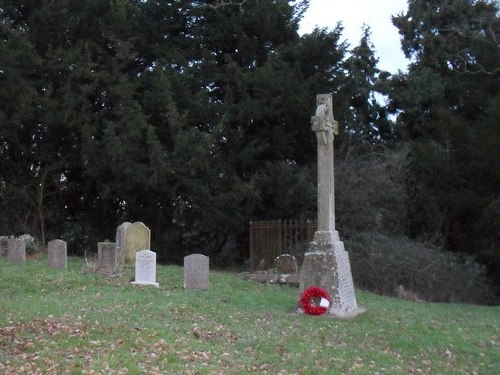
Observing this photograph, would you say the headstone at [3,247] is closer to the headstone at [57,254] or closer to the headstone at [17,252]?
the headstone at [17,252]

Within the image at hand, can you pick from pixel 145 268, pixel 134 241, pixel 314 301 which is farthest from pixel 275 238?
pixel 314 301

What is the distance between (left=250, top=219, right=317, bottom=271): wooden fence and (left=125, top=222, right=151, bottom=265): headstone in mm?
3685

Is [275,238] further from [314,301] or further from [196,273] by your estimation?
[314,301]

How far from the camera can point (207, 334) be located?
981 centimetres

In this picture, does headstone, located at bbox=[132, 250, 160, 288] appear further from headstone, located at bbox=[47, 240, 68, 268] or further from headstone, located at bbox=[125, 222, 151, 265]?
headstone, located at bbox=[125, 222, 151, 265]

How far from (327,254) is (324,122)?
2797 mm

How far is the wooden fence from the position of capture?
64.3 ft

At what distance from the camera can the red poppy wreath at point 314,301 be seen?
12.8 meters

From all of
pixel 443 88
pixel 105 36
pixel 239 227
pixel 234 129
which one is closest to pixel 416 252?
pixel 239 227

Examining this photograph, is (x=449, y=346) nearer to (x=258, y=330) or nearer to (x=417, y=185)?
(x=258, y=330)

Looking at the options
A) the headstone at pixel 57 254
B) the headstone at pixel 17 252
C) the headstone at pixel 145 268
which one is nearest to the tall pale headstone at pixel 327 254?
the headstone at pixel 145 268

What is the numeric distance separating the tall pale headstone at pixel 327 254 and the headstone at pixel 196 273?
7.18ft

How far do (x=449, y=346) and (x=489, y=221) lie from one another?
48.3ft

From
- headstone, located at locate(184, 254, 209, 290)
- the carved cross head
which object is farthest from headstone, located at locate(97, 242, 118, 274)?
the carved cross head
